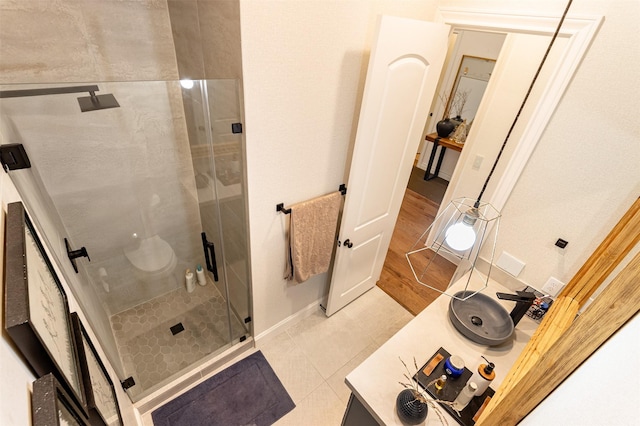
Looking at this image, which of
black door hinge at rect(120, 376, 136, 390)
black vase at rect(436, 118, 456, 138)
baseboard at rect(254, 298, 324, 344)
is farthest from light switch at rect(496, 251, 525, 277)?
black vase at rect(436, 118, 456, 138)

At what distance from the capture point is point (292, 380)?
204 centimetres

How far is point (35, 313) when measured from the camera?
528mm

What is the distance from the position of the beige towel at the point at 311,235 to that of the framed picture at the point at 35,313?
43.9 inches

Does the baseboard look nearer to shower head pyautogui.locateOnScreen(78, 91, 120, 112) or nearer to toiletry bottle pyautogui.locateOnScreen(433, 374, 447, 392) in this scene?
toiletry bottle pyautogui.locateOnScreen(433, 374, 447, 392)

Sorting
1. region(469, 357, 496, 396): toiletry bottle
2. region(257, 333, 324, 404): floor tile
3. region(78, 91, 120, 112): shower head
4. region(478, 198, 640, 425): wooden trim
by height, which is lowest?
region(257, 333, 324, 404): floor tile

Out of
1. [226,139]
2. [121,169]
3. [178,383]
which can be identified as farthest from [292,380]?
[121,169]

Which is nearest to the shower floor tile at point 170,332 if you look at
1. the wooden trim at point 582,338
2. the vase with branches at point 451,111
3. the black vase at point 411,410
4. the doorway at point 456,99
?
the black vase at point 411,410

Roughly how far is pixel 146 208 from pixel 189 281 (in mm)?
735

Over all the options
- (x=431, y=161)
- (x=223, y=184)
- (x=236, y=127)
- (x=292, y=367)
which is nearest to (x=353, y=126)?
(x=236, y=127)

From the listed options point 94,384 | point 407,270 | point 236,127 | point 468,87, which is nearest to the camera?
point 94,384

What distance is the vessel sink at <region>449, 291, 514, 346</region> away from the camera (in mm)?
1466

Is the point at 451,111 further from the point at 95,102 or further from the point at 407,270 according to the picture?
the point at 95,102

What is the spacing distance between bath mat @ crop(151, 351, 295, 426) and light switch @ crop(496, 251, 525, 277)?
1.65 meters

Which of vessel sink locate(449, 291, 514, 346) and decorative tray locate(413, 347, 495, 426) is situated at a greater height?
vessel sink locate(449, 291, 514, 346)
